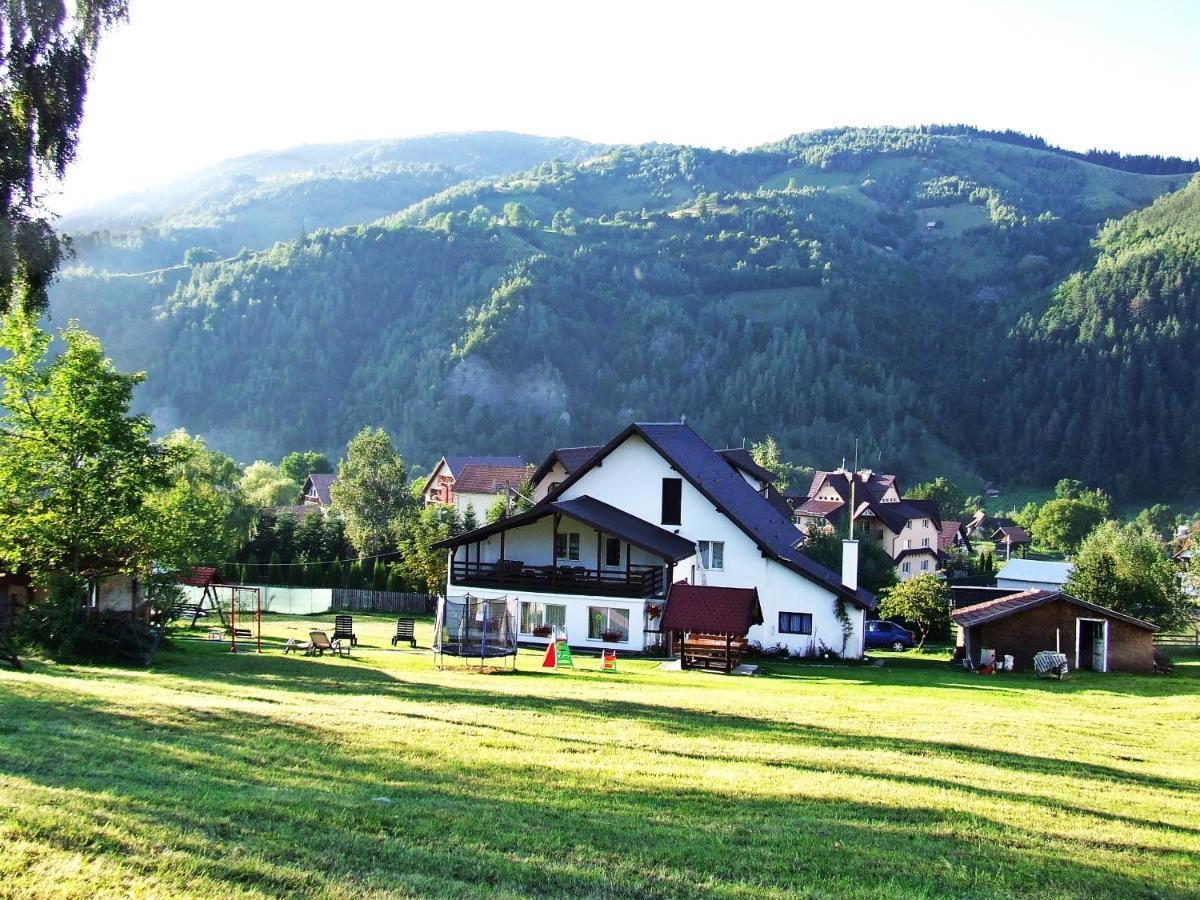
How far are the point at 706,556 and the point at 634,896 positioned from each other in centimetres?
3334

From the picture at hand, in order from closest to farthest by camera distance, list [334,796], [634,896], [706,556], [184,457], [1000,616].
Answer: [634,896], [334,796], [184,457], [1000,616], [706,556]

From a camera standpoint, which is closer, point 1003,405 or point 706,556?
point 706,556

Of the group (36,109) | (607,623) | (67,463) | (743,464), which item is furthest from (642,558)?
(36,109)

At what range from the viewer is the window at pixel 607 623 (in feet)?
122

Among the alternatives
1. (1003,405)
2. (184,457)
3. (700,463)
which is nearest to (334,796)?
(184,457)

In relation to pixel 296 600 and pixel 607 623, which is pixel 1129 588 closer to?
pixel 607 623

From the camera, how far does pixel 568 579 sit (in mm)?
38031

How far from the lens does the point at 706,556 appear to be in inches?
1596

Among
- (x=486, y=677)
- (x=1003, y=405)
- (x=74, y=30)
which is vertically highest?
(x=1003, y=405)

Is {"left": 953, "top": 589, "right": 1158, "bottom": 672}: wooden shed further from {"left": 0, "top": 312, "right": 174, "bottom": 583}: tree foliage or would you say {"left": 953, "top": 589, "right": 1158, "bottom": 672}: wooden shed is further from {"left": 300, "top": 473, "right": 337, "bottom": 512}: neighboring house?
{"left": 300, "top": 473, "right": 337, "bottom": 512}: neighboring house

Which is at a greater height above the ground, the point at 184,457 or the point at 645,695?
the point at 184,457

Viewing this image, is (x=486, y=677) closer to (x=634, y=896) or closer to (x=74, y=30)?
(x=74, y=30)

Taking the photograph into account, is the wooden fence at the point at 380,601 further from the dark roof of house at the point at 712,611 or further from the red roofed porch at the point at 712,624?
the red roofed porch at the point at 712,624

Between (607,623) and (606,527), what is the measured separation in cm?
341
